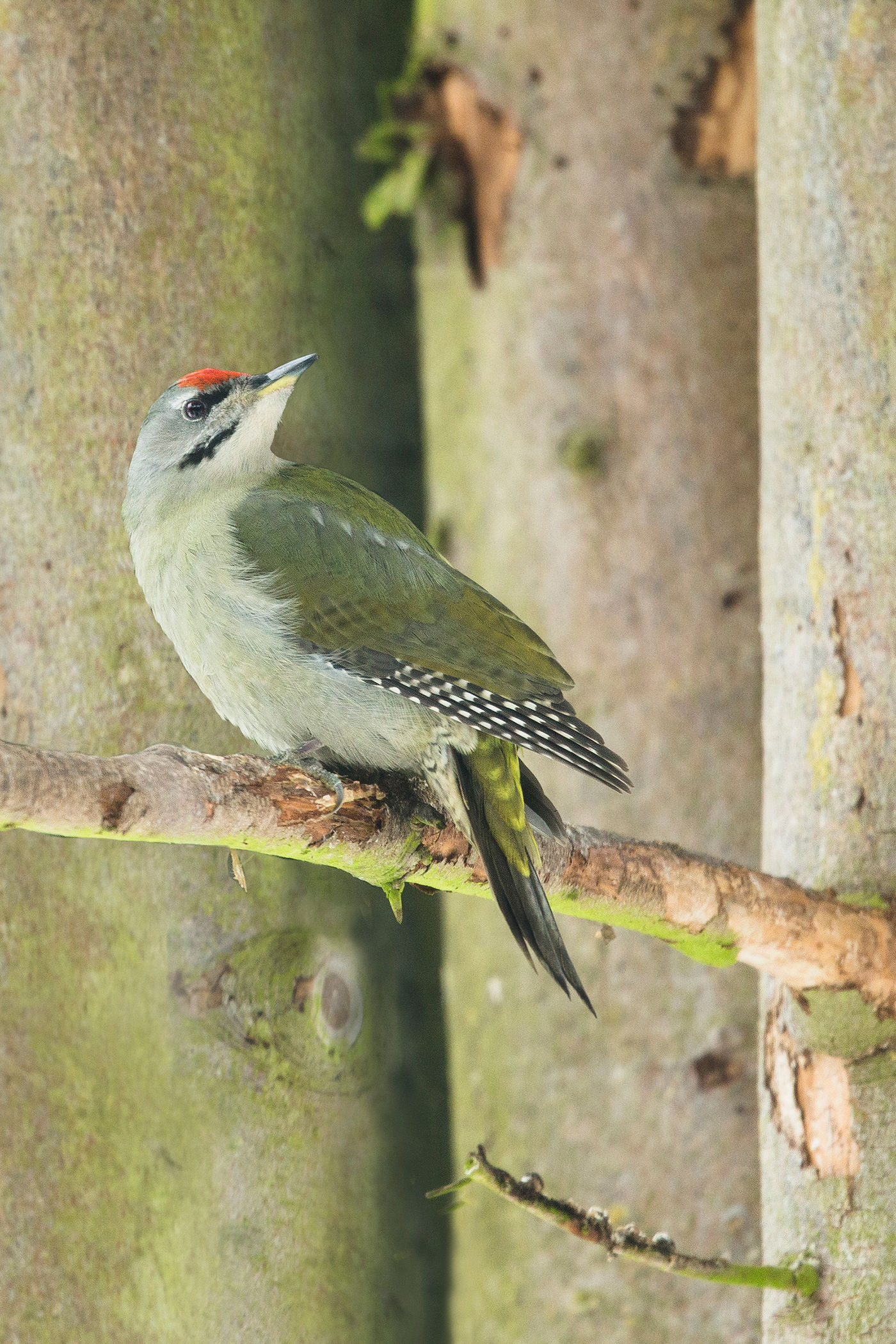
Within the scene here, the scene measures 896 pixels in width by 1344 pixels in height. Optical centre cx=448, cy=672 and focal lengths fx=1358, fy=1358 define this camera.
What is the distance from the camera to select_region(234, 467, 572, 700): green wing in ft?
7.01

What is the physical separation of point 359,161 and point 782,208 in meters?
1.04

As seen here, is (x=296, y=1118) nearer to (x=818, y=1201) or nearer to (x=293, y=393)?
(x=818, y=1201)

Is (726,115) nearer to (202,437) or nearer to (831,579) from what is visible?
(831,579)

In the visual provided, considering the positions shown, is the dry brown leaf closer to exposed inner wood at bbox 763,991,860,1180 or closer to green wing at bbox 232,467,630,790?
green wing at bbox 232,467,630,790

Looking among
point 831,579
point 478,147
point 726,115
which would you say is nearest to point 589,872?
point 831,579

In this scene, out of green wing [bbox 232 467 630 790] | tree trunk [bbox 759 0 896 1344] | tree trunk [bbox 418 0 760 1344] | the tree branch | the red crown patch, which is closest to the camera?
the tree branch

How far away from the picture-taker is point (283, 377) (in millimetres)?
2281

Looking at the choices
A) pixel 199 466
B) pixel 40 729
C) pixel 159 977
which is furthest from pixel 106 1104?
pixel 199 466

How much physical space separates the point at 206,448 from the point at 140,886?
2.58ft

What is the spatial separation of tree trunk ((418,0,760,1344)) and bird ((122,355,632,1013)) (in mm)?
777

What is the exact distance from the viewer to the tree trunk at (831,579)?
→ 2.22 metres

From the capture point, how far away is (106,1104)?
2330 mm

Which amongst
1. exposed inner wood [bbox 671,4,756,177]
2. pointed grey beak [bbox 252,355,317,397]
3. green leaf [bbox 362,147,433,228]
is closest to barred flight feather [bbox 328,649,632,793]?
pointed grey beak [bbox 252,355,317,397]

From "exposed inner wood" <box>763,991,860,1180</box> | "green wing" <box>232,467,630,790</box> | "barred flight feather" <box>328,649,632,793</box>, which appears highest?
"green wing" <box>232,467,630,790</box>
